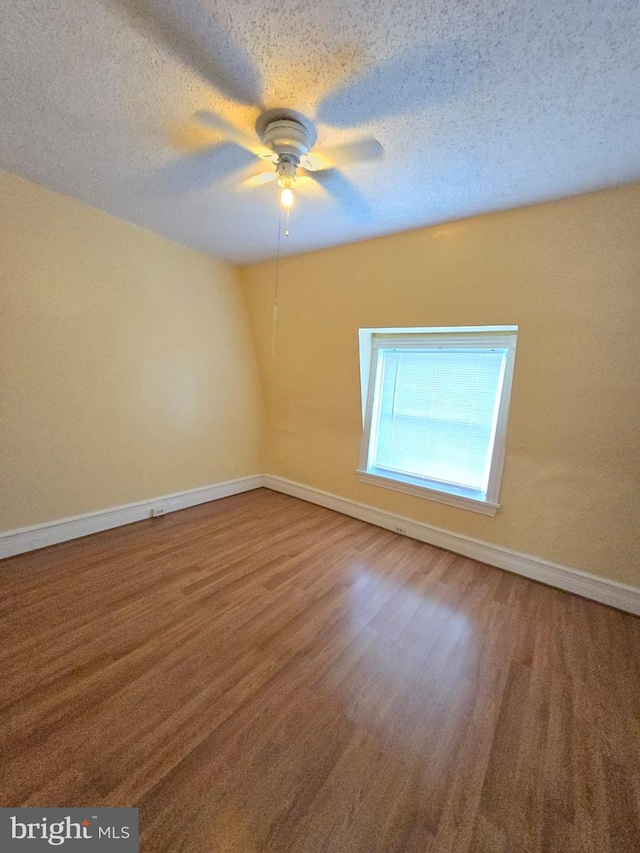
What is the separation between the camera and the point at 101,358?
2.50m

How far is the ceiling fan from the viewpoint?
128cm

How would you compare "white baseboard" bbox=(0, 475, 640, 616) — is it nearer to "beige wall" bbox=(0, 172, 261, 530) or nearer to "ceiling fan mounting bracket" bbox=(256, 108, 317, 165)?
"beige wall" bbox=(0, 172, 261, 530)

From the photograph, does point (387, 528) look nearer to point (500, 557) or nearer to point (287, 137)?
point (500, 557)

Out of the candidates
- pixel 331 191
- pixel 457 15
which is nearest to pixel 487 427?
pixel 331 191

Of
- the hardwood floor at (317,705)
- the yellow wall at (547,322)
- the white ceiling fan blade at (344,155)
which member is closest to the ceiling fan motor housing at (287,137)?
the white ceiling fan blade at (344,155)

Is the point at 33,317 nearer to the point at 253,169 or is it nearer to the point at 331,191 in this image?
the point at 253,169

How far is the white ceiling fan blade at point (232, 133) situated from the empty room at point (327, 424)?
0.8 inches

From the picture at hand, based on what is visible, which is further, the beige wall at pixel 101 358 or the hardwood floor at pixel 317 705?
the beige wall at pixel 101 358

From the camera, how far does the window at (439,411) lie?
252 centimetres

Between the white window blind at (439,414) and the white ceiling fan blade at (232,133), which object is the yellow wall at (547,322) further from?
the white ceiling fan blade at (232,133)

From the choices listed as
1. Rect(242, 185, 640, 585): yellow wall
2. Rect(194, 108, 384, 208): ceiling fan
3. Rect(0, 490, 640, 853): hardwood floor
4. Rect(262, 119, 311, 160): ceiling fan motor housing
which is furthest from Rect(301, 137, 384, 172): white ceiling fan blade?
Rect(0, 490, 640, 853): hardwood floor

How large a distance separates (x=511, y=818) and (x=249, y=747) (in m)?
0.89

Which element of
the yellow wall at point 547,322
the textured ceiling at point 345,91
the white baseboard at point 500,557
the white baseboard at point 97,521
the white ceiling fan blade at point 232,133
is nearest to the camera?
the textured ceiling at point 345,91

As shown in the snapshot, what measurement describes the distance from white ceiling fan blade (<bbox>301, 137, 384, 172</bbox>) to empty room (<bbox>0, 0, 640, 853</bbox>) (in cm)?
3
